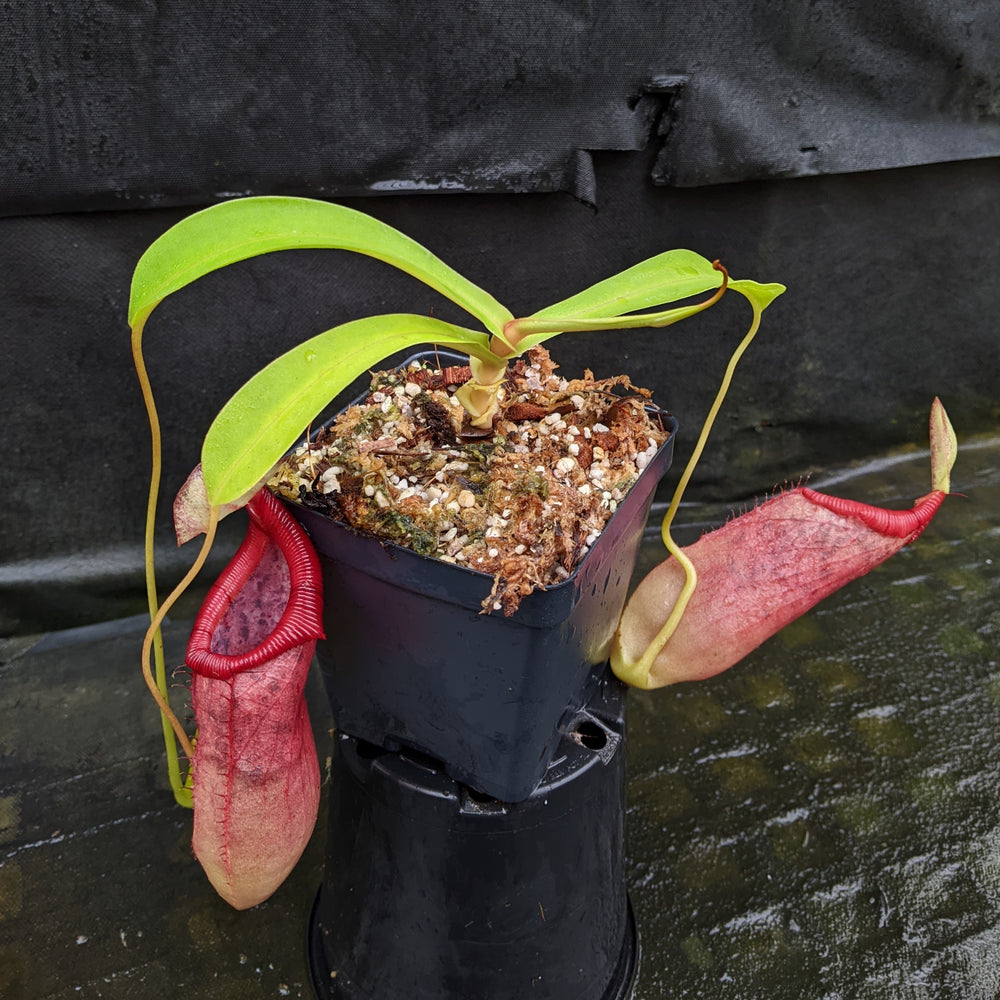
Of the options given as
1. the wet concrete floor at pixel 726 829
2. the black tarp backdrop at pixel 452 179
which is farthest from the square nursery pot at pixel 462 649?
the black tarp backdrop at pixel 452 179

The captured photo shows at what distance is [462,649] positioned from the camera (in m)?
0.62

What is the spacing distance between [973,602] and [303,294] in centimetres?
141

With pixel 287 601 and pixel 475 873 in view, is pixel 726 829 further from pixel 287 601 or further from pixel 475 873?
pixel 287 601

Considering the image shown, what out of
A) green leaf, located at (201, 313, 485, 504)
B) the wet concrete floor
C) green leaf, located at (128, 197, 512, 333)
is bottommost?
the wet concrete floor

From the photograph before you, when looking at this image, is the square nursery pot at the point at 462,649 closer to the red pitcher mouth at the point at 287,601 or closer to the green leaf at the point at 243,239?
the red pitcher mouth at the point at 287,601

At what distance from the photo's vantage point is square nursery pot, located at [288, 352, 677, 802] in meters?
0.58

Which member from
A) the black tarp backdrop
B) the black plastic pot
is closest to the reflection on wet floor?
the black plastic pot

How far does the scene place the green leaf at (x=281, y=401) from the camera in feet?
1.58

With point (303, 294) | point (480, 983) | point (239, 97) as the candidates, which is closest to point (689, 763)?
point (480, 983)

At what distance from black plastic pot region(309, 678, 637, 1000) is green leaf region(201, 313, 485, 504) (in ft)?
1.24

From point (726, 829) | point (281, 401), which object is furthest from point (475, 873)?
point (726, 829)

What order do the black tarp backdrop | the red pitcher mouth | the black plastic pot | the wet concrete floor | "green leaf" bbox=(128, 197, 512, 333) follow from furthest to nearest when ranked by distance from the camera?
1. the black tarp backdrop
2. the wet concrete floor
3. the black plastic pot
4. the red pitcher mouth
5. "green leaf" bbox=(128, 197, 512, 333)

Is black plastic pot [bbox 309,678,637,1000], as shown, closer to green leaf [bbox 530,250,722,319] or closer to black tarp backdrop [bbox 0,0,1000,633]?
green leaf [bbox 530,250,722,319]

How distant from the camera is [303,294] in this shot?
144 centimetres
